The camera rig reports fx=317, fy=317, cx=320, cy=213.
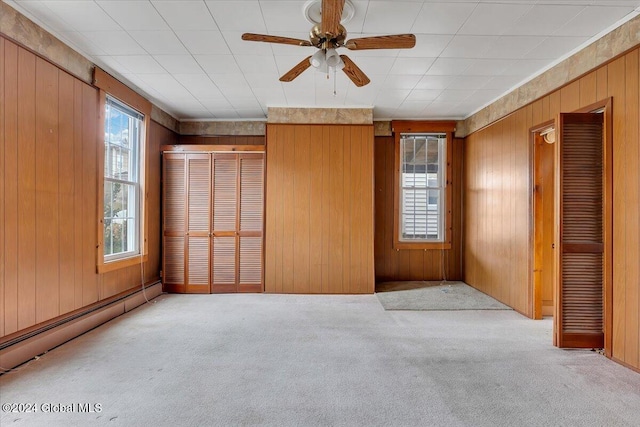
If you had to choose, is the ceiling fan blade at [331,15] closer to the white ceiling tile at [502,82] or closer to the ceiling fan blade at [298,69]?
the ceiling fan blade at [298,69]

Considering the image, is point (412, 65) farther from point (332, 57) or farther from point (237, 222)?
point (237, 222)

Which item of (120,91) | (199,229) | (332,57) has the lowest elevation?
(199,229)

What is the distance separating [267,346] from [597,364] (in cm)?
275

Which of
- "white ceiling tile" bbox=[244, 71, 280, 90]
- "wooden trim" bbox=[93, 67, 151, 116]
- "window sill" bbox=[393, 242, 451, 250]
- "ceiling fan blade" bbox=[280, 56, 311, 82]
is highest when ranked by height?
"white ceiling tile" bbox=[244, 71, 280, 90]

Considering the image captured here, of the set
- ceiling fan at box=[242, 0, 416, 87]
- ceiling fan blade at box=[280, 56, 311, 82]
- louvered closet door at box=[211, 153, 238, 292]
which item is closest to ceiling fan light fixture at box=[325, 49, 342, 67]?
ceiling fan at box=[242, 0, 416, 87]

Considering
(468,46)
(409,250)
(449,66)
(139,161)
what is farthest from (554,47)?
(139,161)

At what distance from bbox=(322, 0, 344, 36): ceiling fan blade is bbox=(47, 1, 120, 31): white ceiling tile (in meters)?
1.80

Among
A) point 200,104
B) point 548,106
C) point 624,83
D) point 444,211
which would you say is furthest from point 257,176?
point 624,83

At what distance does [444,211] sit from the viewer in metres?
5.51

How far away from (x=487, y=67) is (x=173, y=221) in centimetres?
461

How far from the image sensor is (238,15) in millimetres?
2533

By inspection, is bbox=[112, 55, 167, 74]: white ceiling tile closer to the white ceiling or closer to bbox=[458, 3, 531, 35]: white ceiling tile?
the white ceiling

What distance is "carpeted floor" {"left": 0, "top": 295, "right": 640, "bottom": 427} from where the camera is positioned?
6.25 ft

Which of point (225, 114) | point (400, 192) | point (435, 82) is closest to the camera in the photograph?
point (435, 82)
